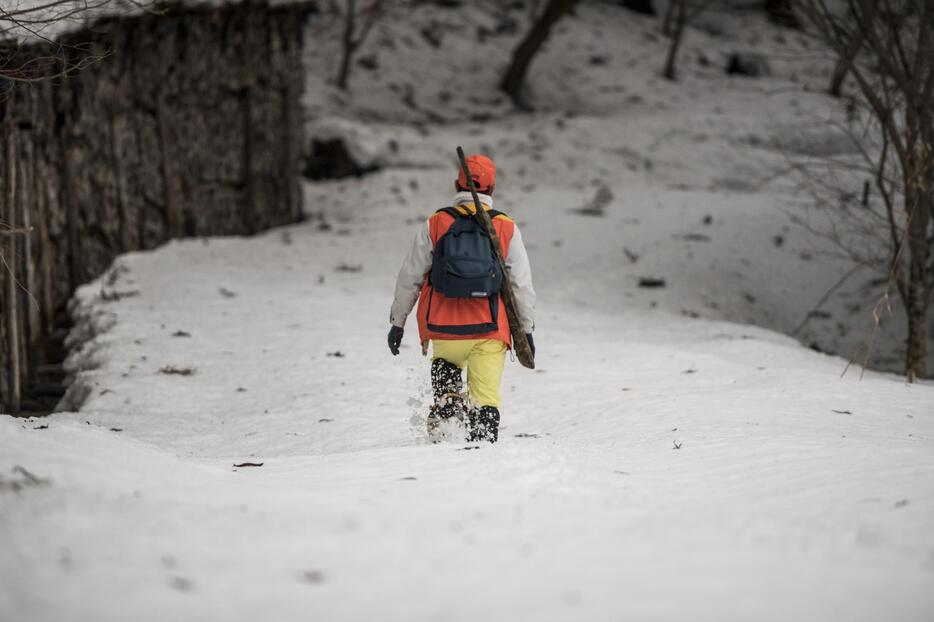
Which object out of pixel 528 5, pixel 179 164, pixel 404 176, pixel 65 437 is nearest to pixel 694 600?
pixel 65 437

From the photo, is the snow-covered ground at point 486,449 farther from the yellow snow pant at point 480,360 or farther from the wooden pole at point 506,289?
the wooden pole at point 506,289

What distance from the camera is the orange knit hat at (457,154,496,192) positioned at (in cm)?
519

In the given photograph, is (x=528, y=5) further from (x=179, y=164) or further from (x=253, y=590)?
(x=253, y=590)

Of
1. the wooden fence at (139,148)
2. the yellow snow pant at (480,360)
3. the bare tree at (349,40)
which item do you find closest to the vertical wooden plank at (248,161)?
the wooden fence at (139,148)

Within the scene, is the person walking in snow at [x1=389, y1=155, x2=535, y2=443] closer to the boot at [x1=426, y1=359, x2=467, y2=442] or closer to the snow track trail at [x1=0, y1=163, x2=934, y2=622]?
the boot at [x1=426, y1=359, x2=467, y2=442]

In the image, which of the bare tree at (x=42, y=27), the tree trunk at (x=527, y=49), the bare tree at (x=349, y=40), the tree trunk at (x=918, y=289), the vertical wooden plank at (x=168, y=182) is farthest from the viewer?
the tree trunk at (x=527, y=49)

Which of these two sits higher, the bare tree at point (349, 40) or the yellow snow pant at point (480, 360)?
the bare tree at point (349, 40)

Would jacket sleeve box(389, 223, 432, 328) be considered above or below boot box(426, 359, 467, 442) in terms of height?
above

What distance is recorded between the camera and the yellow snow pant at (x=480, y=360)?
5.22 metres

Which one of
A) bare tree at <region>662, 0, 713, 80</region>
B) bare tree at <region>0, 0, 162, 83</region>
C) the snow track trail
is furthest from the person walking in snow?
bare tree at <region>662, 0, 713, 80</region>

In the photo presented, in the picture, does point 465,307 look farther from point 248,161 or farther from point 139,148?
point 248,161

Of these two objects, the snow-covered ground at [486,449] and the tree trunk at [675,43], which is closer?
the snow-covered ground at [486,449]

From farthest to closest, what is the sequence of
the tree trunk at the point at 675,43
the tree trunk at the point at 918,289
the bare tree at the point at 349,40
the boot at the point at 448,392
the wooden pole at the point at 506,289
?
the tree trunk at the point at 675,43 < the bare tree at the point at 349,40 < the tree trunk at the point at 918,289 < the boot at the point at 448,392 < the wooden pole at the point at 506,289

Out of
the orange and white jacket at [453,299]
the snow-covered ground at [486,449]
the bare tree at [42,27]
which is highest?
the bare tree at [42,27]
